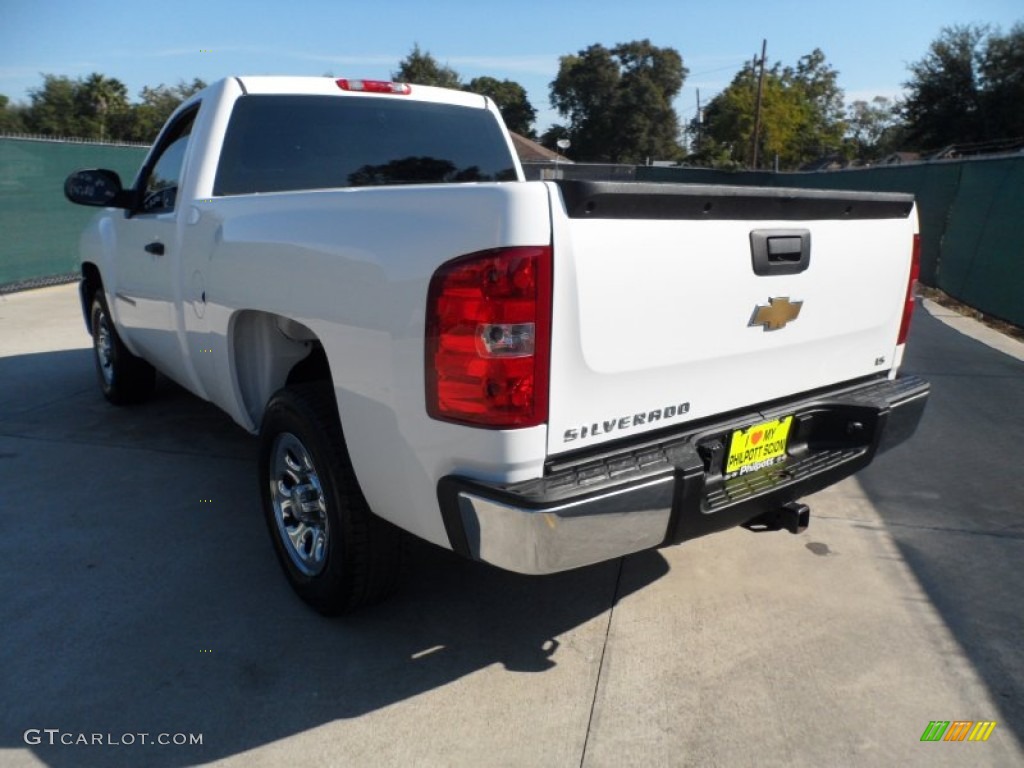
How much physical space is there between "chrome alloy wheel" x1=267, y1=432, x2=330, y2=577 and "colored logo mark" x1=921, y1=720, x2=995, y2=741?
203cm

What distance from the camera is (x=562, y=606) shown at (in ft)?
10.1

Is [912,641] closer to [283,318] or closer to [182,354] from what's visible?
[283,318]

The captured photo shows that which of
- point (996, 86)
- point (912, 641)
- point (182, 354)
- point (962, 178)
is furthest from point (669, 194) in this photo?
point (996, 86)

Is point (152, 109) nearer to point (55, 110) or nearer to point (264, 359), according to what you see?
point (55, 110)

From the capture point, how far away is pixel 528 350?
2.05 metres

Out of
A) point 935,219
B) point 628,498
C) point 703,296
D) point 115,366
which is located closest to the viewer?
point 628,498

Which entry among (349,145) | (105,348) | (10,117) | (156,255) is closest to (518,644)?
(349,145)

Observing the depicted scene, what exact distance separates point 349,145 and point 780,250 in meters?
2.26

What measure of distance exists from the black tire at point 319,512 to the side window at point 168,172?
158 cm

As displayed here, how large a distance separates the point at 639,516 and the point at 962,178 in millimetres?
12301

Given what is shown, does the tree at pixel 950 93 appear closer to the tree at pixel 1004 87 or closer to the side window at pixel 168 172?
the tree at pixel 1004 87

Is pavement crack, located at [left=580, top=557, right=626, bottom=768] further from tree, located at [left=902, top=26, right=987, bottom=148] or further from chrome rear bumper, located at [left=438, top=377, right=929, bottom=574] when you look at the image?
tree, located at [left=902, top=26, right=987, bottom=148]

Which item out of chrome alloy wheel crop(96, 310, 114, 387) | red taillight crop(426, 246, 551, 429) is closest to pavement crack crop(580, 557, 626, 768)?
red taillight crop(426, 246, 551, 429)

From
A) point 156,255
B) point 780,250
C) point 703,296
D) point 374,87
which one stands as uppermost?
point 374,87
